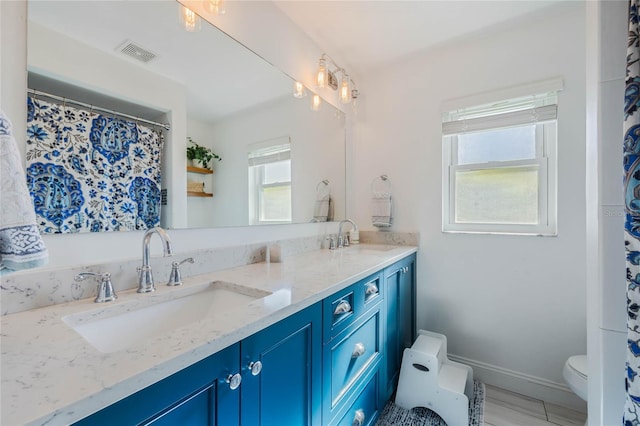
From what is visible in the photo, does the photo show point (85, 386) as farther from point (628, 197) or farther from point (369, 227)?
point (369, 227)

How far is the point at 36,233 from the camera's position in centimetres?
56

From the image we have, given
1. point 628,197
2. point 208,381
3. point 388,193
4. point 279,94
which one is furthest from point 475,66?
point 208,381

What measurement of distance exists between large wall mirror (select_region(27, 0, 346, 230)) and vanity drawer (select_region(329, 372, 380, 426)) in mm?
1007

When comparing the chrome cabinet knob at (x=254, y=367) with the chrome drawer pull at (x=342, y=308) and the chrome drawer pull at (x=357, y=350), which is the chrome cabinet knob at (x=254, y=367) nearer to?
the chrome drawer pull at (x=342, y=308)

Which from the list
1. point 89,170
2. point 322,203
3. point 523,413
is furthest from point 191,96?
point 523,413

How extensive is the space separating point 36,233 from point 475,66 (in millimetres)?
2423

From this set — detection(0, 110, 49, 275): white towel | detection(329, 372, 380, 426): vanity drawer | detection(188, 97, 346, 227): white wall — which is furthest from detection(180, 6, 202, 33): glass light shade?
detection(329, 372, 380, 426): vanity drawer

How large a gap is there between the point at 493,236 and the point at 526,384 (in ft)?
3.17

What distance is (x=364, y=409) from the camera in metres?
1.32

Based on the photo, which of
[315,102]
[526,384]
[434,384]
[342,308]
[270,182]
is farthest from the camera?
[315,102]

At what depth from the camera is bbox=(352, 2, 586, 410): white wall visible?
1.61 meters

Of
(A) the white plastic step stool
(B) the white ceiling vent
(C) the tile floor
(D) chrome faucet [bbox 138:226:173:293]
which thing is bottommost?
(C) the tile floor

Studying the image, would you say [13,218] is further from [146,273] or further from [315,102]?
[315,102]

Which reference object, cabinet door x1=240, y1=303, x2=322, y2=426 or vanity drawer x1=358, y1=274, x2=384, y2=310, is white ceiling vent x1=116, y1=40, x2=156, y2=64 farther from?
vanity drawer x1=358, y1=274, x2=384, y2=310
